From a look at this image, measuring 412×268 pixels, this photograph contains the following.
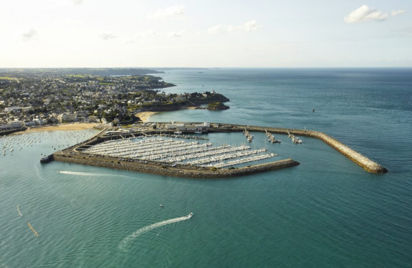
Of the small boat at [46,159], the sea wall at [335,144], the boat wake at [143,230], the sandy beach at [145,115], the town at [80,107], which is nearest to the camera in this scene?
the boat wake at [143,230]

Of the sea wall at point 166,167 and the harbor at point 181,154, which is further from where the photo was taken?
the harbor at point 181,154

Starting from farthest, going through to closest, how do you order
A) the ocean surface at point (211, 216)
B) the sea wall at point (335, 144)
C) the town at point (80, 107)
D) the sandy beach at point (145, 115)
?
the sandy beach at point (145, 115)
the town at point (80, 107)
the sea wall at point (335, 144)
the ocean surface at point (211, 216)

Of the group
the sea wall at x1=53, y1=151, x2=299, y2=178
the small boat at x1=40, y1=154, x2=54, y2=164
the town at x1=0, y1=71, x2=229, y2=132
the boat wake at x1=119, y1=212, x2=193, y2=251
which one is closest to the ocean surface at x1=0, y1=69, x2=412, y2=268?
the boat wake at x1=119, y1=212, x2=193, y2=251

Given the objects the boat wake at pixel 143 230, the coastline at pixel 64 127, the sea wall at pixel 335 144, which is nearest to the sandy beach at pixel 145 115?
the coastline at pixel 64 127

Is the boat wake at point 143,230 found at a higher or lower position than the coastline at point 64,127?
lower

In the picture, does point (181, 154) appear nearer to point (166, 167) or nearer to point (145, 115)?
point (166, 167)

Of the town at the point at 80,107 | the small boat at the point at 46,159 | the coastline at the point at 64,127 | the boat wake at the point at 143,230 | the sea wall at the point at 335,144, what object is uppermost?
the town at the point at 80,107

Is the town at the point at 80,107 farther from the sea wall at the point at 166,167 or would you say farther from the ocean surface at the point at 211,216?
the ocean surface at the point at 211,216

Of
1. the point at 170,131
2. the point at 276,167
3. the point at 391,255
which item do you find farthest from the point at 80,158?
the point at 391,255

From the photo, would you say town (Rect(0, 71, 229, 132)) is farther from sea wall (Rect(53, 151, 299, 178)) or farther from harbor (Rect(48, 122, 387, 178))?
sea wall (Rect(53, 151, 299, 178))
